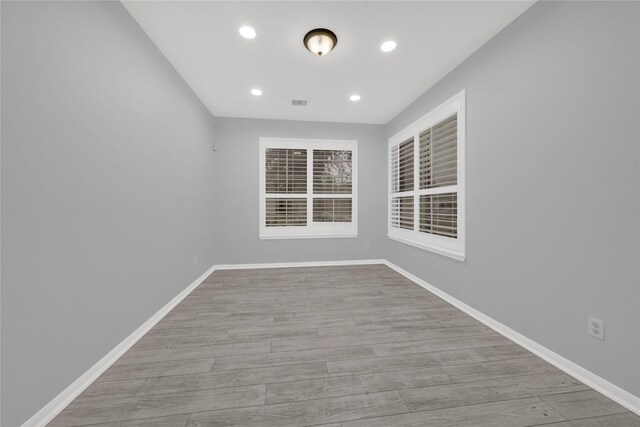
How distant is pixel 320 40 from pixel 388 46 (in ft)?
2.27

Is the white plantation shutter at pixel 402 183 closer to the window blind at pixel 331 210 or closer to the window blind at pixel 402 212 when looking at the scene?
the window blind at pixel 402 212

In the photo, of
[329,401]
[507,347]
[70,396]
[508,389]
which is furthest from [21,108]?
[507,347]

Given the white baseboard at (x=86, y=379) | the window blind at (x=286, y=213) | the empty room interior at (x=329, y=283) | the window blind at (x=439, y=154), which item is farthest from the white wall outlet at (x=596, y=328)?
the window blind at (x=286, y=213)

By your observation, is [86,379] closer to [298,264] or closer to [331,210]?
[298,264]

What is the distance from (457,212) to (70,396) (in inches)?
135

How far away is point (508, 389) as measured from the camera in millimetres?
1469

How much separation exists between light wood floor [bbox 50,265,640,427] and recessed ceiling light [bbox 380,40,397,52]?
8.83ft

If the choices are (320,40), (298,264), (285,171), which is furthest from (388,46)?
(298,264)

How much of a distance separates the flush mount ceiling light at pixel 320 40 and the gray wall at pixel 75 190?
148 cm

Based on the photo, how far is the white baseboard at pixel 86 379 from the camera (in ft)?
4.05

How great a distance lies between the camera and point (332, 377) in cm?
157

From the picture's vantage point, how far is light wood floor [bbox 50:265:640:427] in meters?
1.28

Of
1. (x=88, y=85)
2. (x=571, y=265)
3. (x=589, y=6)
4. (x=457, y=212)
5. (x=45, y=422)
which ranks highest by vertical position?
(x=589, y=6)

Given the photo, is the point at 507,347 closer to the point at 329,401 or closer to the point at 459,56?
the point at 329,401
